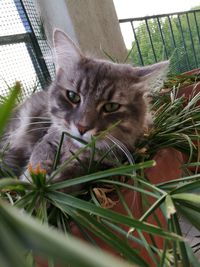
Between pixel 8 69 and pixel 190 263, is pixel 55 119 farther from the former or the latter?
pixel 8 69

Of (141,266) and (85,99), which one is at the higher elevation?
(85,99)

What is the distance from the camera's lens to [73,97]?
93cm

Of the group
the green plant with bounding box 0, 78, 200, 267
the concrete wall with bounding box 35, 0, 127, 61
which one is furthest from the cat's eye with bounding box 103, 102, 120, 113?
the concrete wall with bounding box 35, 0, 127, 61

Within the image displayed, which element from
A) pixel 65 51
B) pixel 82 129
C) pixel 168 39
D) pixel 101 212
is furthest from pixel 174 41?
pixel 101 212

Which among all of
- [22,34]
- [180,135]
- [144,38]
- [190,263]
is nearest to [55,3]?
[22,34]

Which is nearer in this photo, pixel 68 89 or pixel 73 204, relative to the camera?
pixel 73 204

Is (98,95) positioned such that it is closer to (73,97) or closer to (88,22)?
(73,97)

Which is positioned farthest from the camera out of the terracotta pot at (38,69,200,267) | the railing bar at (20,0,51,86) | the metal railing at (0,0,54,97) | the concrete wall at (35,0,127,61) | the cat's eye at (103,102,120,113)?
the concrete wall at (35,0,127,61)

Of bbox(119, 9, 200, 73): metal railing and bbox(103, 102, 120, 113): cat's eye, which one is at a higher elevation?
bbox(119, 9, 200, 73): metal railing

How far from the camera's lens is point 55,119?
0.93 metres

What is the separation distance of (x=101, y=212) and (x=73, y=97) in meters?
0.58

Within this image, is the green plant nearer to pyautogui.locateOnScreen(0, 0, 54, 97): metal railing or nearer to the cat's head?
the cat's head

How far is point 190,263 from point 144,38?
230cm

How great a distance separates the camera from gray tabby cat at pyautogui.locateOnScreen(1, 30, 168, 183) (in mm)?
836
